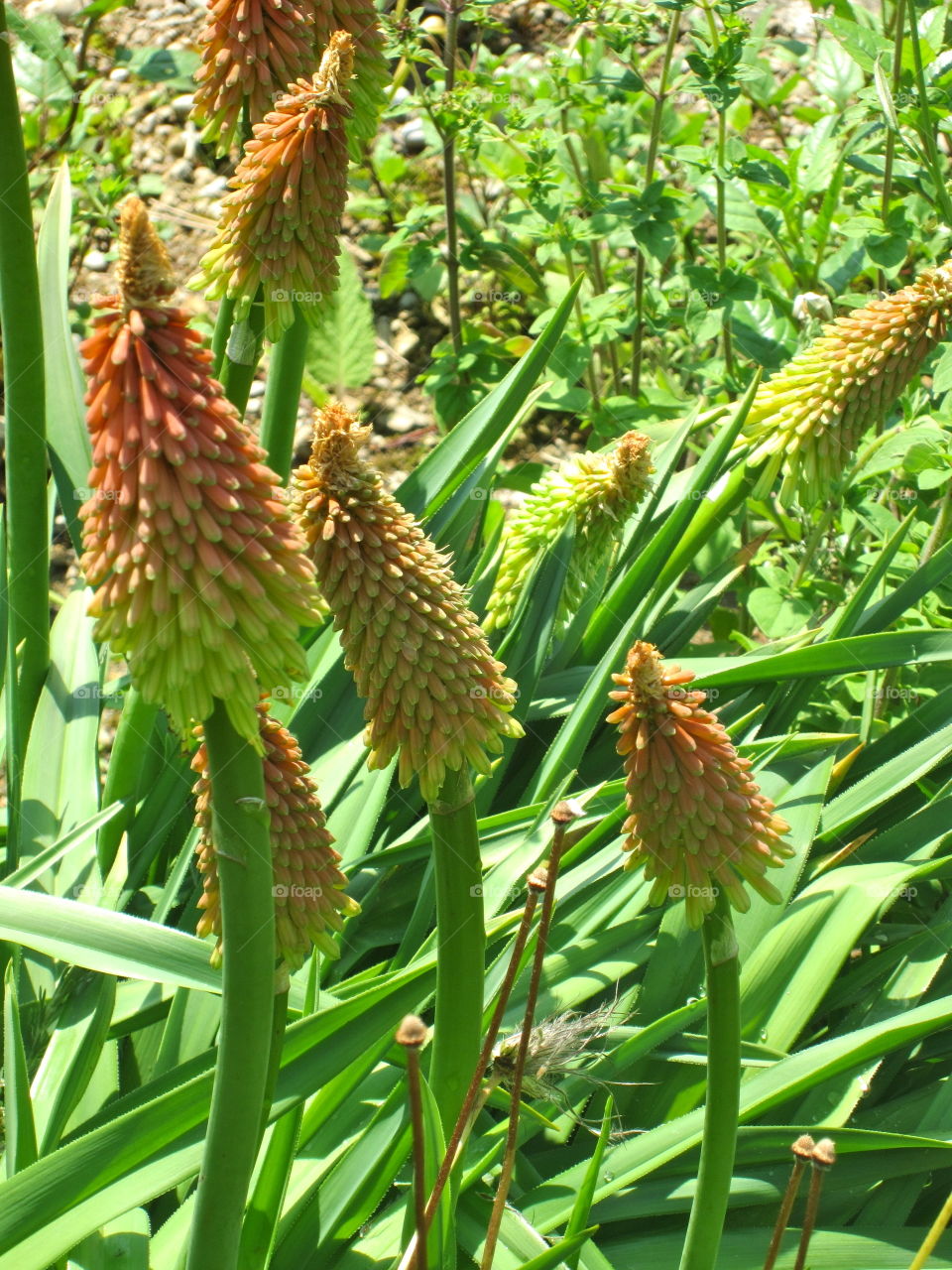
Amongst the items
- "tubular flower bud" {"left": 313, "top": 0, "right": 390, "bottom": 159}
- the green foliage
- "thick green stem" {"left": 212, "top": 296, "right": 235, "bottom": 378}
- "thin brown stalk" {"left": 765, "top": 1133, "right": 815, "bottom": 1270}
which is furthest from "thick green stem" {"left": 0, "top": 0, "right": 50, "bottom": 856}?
"thin brown stalk" {"left": 765, "top": 1133, "right": 815, "bottom": 1270}

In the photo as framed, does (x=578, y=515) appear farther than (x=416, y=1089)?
Yes

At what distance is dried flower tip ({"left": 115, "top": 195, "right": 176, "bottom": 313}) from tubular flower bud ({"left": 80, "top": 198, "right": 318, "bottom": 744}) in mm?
11

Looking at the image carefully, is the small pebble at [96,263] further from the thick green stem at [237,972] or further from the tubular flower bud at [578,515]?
the thick green stem at [237,972]

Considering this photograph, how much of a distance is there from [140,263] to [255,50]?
4.36 feet

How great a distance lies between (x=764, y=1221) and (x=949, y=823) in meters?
0.95

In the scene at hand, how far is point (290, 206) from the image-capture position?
81.7 inches

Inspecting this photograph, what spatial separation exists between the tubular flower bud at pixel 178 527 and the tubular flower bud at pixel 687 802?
1.26 ft

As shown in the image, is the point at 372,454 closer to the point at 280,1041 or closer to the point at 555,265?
the point at 555,265

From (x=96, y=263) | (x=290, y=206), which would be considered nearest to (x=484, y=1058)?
(x=290, y=206)

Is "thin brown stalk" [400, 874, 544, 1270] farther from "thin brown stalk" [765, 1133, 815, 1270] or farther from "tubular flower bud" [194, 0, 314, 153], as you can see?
"tubular flower bud" [194, 0, 314, 153]

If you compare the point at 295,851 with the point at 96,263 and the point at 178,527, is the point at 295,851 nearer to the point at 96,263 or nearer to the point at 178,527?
the point at 178,527

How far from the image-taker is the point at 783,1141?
2160mm

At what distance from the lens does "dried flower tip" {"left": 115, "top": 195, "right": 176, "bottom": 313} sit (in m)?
1.07

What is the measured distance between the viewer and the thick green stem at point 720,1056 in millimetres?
1438
